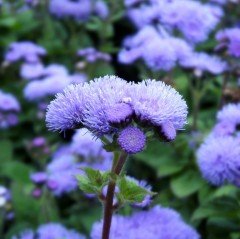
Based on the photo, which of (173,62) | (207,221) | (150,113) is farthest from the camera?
(173,62)

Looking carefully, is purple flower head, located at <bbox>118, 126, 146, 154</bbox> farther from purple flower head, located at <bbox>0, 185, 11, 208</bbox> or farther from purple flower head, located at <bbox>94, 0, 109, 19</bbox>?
purple flower head, located at <bbox>94, 0, 109, 19</bbox>

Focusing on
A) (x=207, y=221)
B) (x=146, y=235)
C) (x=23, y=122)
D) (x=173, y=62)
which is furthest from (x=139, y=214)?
(x=23, y=122)

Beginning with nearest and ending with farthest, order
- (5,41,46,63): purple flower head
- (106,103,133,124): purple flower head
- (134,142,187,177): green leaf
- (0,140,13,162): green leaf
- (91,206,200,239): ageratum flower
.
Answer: (106,103,133,124): purple flower head, (91,206,200,239): ageratum flower, (134,142,187,177): green leaf, (0,140,13,162): green leaf, (5,41,46,63): purple flower head

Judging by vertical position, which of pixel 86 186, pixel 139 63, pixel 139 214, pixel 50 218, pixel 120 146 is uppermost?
pixel 120 146

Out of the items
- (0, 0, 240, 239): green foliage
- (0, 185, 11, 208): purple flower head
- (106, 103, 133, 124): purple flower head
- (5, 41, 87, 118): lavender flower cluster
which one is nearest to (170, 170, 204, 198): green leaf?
(0, 0, 240, 239): green foliage

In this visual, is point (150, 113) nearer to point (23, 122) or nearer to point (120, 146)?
point (120, 146)
